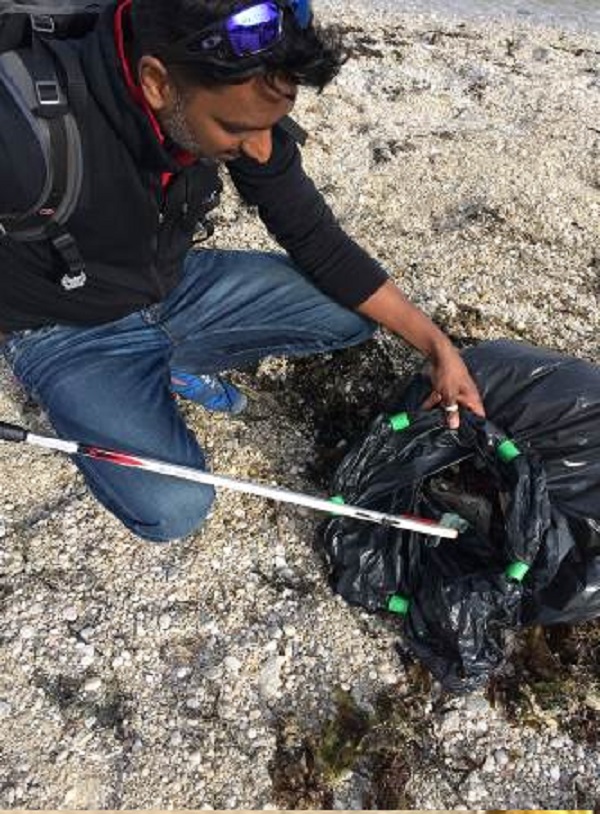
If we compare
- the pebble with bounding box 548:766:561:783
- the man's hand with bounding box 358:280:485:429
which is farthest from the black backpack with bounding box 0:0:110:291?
the pebble with bounding box 548:766:561:783

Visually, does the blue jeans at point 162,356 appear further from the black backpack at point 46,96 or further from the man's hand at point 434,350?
the black backpack at point 46,96

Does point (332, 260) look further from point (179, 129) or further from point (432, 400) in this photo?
point (179, 129)

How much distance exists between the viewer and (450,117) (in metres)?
5.31

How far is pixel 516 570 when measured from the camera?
2.47 metres

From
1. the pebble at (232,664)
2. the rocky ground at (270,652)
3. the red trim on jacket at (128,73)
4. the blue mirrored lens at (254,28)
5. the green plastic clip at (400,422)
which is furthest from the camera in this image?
the green plastic clip at (400,422)

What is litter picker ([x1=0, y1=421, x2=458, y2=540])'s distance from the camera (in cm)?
252

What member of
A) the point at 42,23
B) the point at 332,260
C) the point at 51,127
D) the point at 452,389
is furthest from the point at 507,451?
the point at 42,23

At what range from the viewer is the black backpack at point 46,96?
195cm

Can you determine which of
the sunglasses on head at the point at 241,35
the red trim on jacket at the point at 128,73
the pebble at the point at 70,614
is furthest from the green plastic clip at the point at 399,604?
the sunglasses on head at the point at 241,35

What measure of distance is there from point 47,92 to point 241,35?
0.49m

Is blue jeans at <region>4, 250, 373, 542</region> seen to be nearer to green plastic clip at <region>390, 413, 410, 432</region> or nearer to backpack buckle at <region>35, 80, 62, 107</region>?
green plastic clip at <region>390, 413, 410, 432</region>

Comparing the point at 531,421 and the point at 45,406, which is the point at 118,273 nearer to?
the point at 45,406

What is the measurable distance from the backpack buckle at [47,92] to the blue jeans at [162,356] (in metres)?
0.87

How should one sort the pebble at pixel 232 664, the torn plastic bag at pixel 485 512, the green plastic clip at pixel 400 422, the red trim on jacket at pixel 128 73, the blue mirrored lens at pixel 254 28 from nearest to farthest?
the blue mirrored lens at pixel 254 28
the red trim on jacket at pixel 128 73
the torn plastic bag at pixel 485 512
the pebble at pixel 232 664
the green plastic clip at pixel 400 422
